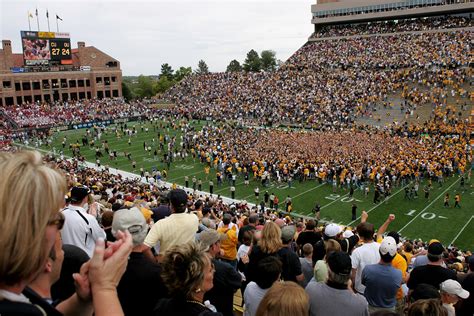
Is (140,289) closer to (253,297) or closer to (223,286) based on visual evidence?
(223,286)

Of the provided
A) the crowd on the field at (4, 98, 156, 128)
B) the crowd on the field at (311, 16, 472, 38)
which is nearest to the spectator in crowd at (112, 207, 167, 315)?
the crowd on the field at (4, 98, 156, 128)

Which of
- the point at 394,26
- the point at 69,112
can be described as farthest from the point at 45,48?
the point at 394,26

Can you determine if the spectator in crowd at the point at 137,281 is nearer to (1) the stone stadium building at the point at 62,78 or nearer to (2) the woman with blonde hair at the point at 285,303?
(2) the woman with blonde hair at the point at 285,303

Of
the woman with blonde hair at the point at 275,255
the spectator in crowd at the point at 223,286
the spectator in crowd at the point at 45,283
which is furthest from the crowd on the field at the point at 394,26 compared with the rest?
the spectator in crowd at the point at 45,283

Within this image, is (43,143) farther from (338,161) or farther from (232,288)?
(232,288)

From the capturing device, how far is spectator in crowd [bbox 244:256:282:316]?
3.77 meters

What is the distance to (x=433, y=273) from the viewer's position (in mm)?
4902

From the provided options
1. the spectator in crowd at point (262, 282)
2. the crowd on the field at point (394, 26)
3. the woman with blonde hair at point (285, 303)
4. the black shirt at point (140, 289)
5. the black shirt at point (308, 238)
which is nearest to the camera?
the woman with blonde hair at point (285, 303)

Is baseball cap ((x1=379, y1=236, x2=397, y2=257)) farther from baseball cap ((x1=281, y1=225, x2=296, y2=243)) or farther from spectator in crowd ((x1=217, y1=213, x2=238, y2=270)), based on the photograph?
spectator in crowd ((x1=217, y1=213, x2=238, y2=270))

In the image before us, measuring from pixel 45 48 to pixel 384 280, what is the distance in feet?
204

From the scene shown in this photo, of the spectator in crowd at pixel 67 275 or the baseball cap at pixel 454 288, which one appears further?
the baseball cap at pixel 454 288

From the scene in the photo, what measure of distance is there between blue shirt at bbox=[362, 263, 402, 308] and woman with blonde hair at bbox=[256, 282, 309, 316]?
89.4 inches

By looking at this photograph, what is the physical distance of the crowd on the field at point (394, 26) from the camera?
5203cm

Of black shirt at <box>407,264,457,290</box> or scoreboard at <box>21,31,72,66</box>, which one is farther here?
scoreboard at <box>21,31,72,66</box>
